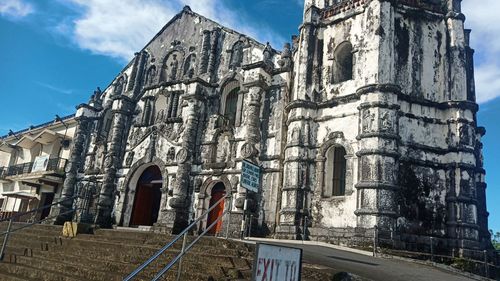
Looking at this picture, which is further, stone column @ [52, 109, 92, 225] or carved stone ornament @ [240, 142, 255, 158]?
stone column @ [52, 109, 92, 225]

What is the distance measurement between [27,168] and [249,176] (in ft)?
83.5

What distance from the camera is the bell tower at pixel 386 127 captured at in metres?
13.6

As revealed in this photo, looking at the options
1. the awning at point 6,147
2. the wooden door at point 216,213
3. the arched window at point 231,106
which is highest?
the arched window at point 231,106

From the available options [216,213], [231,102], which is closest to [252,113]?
[231,102]

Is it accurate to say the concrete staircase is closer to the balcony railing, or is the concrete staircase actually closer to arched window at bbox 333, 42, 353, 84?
arched window at bbox 333, 42, 353, 84

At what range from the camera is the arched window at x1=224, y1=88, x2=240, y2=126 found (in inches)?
755

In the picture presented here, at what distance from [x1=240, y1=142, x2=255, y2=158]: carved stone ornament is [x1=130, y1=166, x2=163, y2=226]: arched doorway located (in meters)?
5.90

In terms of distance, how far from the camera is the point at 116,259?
970 cm

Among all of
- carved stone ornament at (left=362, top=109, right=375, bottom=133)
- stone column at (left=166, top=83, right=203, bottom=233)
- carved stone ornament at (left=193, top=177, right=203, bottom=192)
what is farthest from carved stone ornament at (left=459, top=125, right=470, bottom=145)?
stone column at (left=166, top=83, right=203, bottom=233)

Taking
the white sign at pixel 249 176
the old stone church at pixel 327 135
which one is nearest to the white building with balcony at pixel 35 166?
the old stone church at pixel 327 135

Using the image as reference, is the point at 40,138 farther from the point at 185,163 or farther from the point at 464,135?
the point at 464,135

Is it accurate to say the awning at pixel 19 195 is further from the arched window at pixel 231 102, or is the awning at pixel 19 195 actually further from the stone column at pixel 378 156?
the stone column at pixel 378 156

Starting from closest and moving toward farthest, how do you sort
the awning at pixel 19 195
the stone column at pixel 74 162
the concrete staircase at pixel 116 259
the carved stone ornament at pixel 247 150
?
the concrete staircase at pixel 116 259 < the carved stone ornament at pixel 247 150 < the stone column at pixel 74 162 < the awning at pixel 19 195

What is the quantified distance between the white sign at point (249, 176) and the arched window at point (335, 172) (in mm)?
5331
